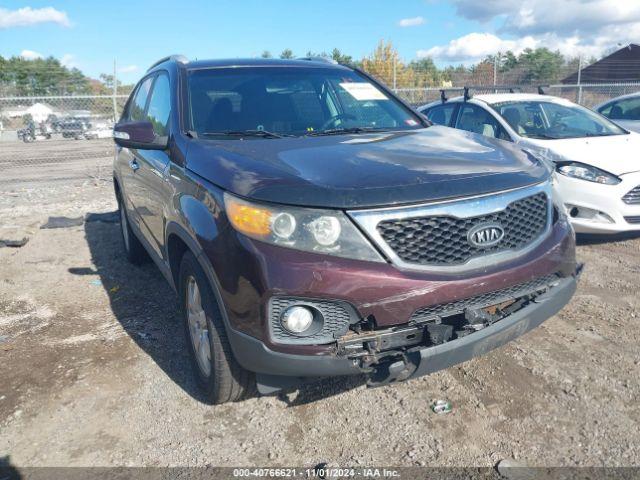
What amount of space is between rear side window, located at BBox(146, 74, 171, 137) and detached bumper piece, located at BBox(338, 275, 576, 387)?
1.96 metres

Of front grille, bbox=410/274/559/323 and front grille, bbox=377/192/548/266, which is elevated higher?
front grille, bbox=377/192/548/266

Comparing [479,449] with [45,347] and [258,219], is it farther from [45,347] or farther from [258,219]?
[45,347]

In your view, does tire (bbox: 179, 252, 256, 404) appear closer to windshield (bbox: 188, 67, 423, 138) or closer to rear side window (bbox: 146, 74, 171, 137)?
windshield (bbox: 188, 67, 423, 138)

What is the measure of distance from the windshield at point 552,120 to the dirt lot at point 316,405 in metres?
2.44

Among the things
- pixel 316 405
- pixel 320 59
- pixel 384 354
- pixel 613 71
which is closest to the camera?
pixel 384 354

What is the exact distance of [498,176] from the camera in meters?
2.67

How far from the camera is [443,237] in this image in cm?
245

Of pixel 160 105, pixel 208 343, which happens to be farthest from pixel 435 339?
pixel 160 105

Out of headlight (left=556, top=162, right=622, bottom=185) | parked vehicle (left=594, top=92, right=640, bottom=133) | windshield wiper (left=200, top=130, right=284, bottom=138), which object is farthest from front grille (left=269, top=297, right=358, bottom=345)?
parked vehicle (left=594, top=92, right=640, bottom=133)

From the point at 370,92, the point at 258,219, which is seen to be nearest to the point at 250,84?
the point at 370,92

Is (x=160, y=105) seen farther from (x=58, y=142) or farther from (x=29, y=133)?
(x=29, y=133)

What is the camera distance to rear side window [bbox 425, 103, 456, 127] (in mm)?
7436

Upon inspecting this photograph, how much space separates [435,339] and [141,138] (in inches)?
81.8

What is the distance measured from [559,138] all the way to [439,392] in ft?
13.5
